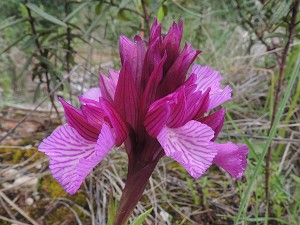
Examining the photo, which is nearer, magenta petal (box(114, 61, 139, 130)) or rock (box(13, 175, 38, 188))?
magenta petal (box(114, 61, 139, 130))

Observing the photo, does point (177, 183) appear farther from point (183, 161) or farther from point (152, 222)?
point (183, 161)

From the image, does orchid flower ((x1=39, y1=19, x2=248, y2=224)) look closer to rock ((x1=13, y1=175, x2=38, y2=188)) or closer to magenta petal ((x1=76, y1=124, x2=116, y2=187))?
magenta petal ((x1=76, y1=124, x2=116, y2=187))

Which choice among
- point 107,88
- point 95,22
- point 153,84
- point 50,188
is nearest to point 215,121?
point 153,84

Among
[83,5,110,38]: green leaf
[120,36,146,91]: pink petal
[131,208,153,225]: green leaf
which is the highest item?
[83,5,110,38]: green leaf

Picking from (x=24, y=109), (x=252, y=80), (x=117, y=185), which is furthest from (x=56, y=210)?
(x=252, y=80)

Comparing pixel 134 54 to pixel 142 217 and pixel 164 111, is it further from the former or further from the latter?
pixel 142 217

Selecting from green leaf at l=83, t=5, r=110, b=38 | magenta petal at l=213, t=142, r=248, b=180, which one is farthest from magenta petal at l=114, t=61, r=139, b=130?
green leaf at l=83, t=5, r=110, b=38
